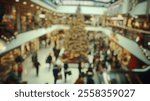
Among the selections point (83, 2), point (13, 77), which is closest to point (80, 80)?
point (13, 77)

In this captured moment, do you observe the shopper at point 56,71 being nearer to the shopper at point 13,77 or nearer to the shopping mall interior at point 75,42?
the shopping mall interior at point 75,42

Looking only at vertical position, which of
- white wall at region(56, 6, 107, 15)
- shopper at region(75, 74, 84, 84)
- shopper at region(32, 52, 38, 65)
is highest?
white wall at region(56, 6, 107, 15)

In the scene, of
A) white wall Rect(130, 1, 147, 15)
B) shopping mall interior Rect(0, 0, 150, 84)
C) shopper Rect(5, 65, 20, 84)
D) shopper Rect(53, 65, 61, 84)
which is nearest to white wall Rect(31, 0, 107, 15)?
shopping mall interior Rect(0, 0, 150, 84)

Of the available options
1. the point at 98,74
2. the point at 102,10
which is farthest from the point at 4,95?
the point at 102,10

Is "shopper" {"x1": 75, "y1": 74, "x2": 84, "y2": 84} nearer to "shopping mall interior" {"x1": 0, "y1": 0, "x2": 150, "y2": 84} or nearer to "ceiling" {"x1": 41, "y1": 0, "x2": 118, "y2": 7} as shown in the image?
"shopping mall interior" {"x1": 0, "y1": 0, "x2": 150, "y2": 84}

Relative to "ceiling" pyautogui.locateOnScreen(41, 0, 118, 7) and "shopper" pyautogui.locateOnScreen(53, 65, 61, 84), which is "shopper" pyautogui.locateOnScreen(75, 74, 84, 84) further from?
"ceiling" pyautogui.locateOnScreen(41, 0, 118, 7)

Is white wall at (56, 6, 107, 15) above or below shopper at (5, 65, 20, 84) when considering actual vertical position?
above

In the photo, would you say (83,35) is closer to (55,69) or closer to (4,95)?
(55,69)

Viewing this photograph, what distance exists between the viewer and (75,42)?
353cm

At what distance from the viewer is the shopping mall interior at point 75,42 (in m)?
3.49

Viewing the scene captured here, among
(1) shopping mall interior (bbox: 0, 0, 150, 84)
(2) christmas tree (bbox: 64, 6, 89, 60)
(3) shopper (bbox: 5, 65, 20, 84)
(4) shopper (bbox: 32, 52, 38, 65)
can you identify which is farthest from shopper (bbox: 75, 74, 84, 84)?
(3) shopper (bbox: 5, 65, 20, 84)

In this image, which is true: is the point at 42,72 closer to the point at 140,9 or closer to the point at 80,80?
the point at 80,80

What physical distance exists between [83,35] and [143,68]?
30.5 inches

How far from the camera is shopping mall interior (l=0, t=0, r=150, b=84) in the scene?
349 centimetres
